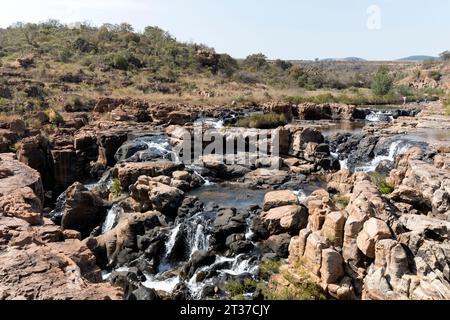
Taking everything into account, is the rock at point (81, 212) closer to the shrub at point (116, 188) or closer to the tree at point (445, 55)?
the shrub at point (116, 188)

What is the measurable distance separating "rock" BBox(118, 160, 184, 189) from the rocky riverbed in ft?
0.17

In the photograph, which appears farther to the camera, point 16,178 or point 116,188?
point 116,188

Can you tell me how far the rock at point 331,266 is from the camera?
8.57 metres

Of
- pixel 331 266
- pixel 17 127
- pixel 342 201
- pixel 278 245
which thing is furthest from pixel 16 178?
pixel 17 127

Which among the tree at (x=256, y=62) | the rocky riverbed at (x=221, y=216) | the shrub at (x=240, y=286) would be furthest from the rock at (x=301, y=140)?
the tree at (x=256, y=62)

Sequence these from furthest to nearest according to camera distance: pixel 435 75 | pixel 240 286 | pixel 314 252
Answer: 1. pixel 435 75
2. pixel 240 286
3. pixel 314 252

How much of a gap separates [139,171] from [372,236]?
11.6m

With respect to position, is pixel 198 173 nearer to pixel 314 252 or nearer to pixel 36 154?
pixel 36 154

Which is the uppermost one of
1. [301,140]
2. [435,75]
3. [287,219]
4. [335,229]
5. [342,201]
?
[435,75]

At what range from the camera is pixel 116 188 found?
59.2 feet

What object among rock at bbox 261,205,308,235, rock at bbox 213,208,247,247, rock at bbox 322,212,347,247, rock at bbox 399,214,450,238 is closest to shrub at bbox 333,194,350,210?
rock at bbox 261,205,308,235

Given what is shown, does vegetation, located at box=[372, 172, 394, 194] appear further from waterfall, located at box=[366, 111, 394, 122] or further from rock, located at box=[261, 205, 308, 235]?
waterfall, located at box=[366, 111, 394, 122]

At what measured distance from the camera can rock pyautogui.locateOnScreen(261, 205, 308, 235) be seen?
12.3m
